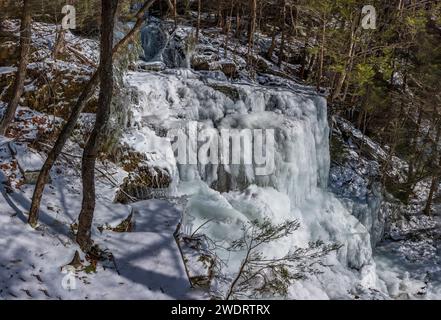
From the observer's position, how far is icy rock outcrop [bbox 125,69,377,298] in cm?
819

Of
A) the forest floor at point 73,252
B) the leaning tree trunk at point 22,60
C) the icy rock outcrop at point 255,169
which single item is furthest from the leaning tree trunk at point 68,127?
the icy rock outcrop at point 255,169

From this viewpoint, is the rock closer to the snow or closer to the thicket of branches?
the thicket of branches

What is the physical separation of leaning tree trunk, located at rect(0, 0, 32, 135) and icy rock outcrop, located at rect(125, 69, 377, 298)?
2.13m

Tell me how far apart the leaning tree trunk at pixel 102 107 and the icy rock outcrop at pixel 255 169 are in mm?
2989

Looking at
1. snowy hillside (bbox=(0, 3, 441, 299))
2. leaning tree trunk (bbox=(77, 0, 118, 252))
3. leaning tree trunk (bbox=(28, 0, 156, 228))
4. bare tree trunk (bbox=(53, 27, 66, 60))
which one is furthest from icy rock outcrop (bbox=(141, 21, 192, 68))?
leaning tree trunk (bbox=(77, 0, 118, 252))

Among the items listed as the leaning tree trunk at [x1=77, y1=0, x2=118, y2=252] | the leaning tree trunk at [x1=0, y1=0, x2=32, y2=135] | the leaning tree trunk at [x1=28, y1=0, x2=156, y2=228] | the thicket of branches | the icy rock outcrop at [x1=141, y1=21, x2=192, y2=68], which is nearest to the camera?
the leaning tree trunk at [x1=77, y1=0, x2=118, y2=252]

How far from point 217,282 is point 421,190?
42.9 feet

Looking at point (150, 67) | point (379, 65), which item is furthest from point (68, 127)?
point (379, 65)

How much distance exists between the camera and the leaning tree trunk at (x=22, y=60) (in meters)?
5.84

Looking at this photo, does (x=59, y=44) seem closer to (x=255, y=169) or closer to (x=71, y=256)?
(x=255, y=169)

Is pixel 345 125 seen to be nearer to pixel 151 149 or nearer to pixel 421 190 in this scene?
pixel 421 190

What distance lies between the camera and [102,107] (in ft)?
12.7

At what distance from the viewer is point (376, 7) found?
14.6m
